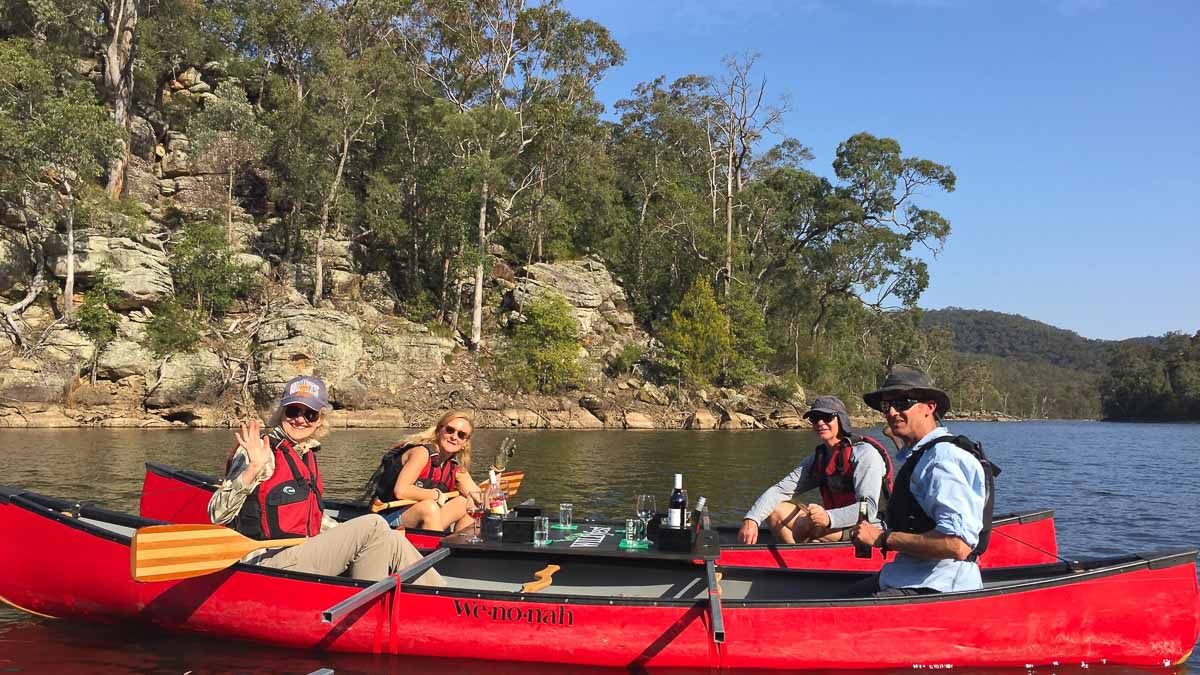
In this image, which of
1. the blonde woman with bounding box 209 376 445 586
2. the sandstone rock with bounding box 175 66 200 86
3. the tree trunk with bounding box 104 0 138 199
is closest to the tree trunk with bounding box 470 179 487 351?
the tree trunk with bounding box 104 0 138 199

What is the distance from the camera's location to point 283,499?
22.0 ft

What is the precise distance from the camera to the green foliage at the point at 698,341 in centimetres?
4412

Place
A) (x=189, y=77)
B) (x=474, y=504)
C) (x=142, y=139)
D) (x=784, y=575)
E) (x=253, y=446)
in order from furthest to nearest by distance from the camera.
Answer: (x=189, y=77) → (x=142, y=139) → (x=474, y=504) → (x=784, y=575) → (x=253, y=446)

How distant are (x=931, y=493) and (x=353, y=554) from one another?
4418mm

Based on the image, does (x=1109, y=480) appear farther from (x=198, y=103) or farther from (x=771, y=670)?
(x=198, y=103)

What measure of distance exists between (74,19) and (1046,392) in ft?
574

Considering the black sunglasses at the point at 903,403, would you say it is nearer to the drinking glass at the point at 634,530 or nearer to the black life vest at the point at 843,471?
the drinking glass at the point at 634,530

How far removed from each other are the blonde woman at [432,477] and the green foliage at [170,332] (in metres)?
27.4

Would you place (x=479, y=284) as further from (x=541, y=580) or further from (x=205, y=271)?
(x=541, y=580)

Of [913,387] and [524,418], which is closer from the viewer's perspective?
[913,387]

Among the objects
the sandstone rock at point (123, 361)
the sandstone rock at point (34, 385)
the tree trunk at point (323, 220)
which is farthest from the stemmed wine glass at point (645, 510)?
the tree trunk at point (323, 220)

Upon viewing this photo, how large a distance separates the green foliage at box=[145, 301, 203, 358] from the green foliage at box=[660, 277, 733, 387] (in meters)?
22.3

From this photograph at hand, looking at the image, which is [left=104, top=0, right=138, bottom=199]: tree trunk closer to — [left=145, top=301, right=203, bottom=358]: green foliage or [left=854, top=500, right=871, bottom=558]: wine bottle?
[left=145, top=301, right=203, bottom=358]: green foliage

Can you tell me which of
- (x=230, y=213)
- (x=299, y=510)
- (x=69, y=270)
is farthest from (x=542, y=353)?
(x=299, y=510)
